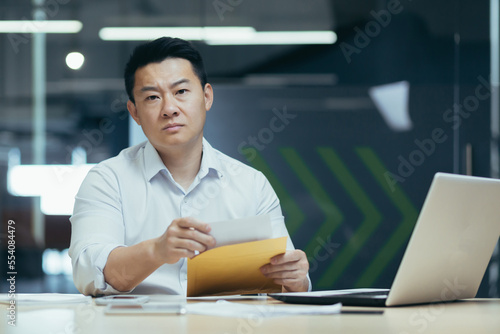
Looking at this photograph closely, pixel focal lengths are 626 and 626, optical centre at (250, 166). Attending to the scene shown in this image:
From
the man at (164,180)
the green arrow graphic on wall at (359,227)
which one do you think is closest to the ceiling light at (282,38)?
the green arrow graphic on wall at (359,227)

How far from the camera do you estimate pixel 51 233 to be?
4.13 metres

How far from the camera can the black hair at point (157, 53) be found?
2098 millimetres

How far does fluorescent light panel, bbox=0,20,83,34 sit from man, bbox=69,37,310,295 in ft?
7.52

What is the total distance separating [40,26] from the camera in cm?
423

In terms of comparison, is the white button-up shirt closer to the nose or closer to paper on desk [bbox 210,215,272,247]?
the nose

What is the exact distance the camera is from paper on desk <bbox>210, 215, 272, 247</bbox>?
1.37m

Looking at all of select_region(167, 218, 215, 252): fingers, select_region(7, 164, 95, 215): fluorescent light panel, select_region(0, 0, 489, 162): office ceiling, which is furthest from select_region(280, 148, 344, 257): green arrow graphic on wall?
select_region(167, 218, 215, 252): fingers

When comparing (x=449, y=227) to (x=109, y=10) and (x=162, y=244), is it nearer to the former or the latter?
(x=162, y=244)

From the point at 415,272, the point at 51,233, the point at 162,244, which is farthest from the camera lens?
the point at 51,233

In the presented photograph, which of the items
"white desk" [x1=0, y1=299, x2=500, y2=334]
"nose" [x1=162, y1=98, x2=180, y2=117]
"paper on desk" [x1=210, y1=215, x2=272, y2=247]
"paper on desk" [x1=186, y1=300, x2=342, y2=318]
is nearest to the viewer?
"white desk" [x1=0, y1=299, x2=500, y2=334]

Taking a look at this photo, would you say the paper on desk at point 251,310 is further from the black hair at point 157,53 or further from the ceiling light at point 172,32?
the ceiling light at point 172,32

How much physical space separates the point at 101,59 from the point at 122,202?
2469mm

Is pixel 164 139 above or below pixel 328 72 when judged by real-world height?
below

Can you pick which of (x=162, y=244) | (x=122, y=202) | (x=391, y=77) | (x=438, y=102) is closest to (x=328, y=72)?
(x=391, y=77)
